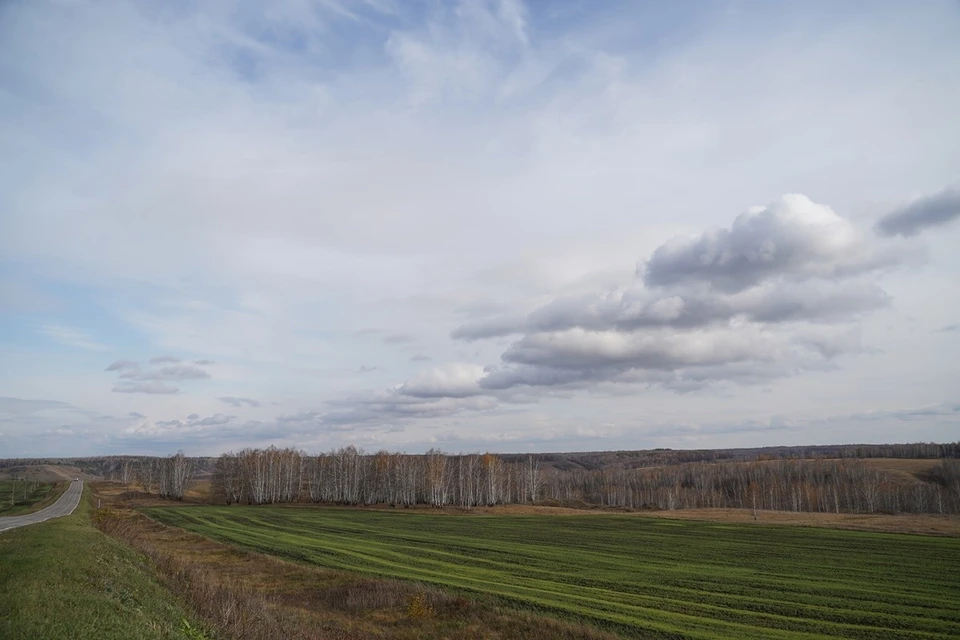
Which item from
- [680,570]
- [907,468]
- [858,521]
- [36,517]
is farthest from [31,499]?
[907,468]

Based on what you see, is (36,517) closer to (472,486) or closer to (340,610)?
(340,610)

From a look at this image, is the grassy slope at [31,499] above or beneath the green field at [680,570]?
beneath

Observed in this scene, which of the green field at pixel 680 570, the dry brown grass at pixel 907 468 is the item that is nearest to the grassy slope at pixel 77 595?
the green field at pixel 680 570

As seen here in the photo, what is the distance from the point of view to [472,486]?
130 m

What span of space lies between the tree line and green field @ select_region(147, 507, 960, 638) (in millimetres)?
A: 56810

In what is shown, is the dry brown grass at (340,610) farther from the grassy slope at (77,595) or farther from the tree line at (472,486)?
the tree line at (472,486)

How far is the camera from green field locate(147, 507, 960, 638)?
2397 centimetres

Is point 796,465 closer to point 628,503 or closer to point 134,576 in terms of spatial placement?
point 628,503

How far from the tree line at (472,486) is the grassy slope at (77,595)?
100206 mm

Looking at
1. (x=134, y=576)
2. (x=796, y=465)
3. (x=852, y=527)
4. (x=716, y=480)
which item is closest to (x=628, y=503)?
(x=716, y=480)

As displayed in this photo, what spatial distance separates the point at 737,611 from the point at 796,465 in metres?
167

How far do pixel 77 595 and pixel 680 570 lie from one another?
34.3m

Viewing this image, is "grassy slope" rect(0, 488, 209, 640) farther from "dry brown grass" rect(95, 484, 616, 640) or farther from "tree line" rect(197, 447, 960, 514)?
"tree line" rect(197, 447, 960, 514)

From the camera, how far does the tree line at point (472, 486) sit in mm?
122625
